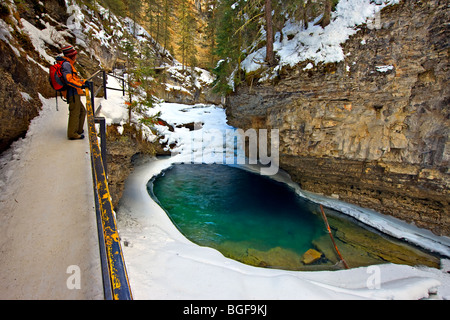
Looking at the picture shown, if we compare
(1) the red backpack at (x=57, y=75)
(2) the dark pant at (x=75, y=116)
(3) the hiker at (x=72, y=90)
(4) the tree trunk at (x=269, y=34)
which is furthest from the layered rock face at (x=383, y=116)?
(1) the red backpack at (x=57, y=75)

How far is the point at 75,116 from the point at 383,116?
40.7 ft

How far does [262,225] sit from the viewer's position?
908cm

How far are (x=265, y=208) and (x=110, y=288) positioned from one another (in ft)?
32.0

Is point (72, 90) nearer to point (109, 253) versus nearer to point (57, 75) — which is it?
point (57, 75)

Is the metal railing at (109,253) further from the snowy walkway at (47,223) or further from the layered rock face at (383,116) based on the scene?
the layered rock face at (383,116)

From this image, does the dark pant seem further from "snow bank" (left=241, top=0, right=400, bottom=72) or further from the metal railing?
"snow bank" (left=241, top=0, right=400, bottom=72)

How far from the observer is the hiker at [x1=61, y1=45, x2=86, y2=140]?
4.01 meters

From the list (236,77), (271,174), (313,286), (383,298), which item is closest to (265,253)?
(313,286)

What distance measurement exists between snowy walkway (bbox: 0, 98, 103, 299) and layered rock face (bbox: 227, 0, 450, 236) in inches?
408

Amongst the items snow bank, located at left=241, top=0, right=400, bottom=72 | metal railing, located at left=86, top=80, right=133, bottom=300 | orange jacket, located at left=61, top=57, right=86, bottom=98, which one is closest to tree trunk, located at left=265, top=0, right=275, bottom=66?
snow bank, located at left=241, top=0, right=400, bottom=72

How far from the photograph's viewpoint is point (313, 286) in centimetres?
440

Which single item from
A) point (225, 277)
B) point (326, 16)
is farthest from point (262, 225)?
point (326, 16)

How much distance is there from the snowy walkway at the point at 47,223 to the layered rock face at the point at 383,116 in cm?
1038
